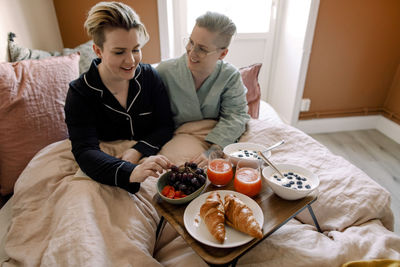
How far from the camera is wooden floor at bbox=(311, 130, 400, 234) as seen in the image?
79.2 inches

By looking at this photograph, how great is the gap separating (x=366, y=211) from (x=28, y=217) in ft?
4.30

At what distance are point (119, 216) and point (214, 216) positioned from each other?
381mm

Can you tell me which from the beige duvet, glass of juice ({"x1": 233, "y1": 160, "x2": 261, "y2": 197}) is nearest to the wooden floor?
the beige duvet

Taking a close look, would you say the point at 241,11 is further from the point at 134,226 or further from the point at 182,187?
the point at 134,226

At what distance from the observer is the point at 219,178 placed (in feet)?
3.08

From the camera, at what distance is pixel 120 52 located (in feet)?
3.55

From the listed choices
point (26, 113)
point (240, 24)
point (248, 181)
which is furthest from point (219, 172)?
point (240, 24)

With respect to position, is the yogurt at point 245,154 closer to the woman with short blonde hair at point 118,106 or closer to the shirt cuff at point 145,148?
the woman with short blonde hair at point 118,106

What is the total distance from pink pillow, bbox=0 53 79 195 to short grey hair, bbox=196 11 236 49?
2.63 ft

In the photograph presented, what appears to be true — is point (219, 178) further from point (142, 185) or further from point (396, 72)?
point (396, 72)

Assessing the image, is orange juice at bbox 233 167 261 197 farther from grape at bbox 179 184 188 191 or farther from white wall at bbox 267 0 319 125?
white wall at bbox 267 0 319 125

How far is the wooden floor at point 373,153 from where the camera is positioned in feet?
6.60

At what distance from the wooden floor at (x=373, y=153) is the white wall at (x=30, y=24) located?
102 inches

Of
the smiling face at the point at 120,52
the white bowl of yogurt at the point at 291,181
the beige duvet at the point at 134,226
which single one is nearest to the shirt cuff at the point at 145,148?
the beige duvet at the point at 134,226
